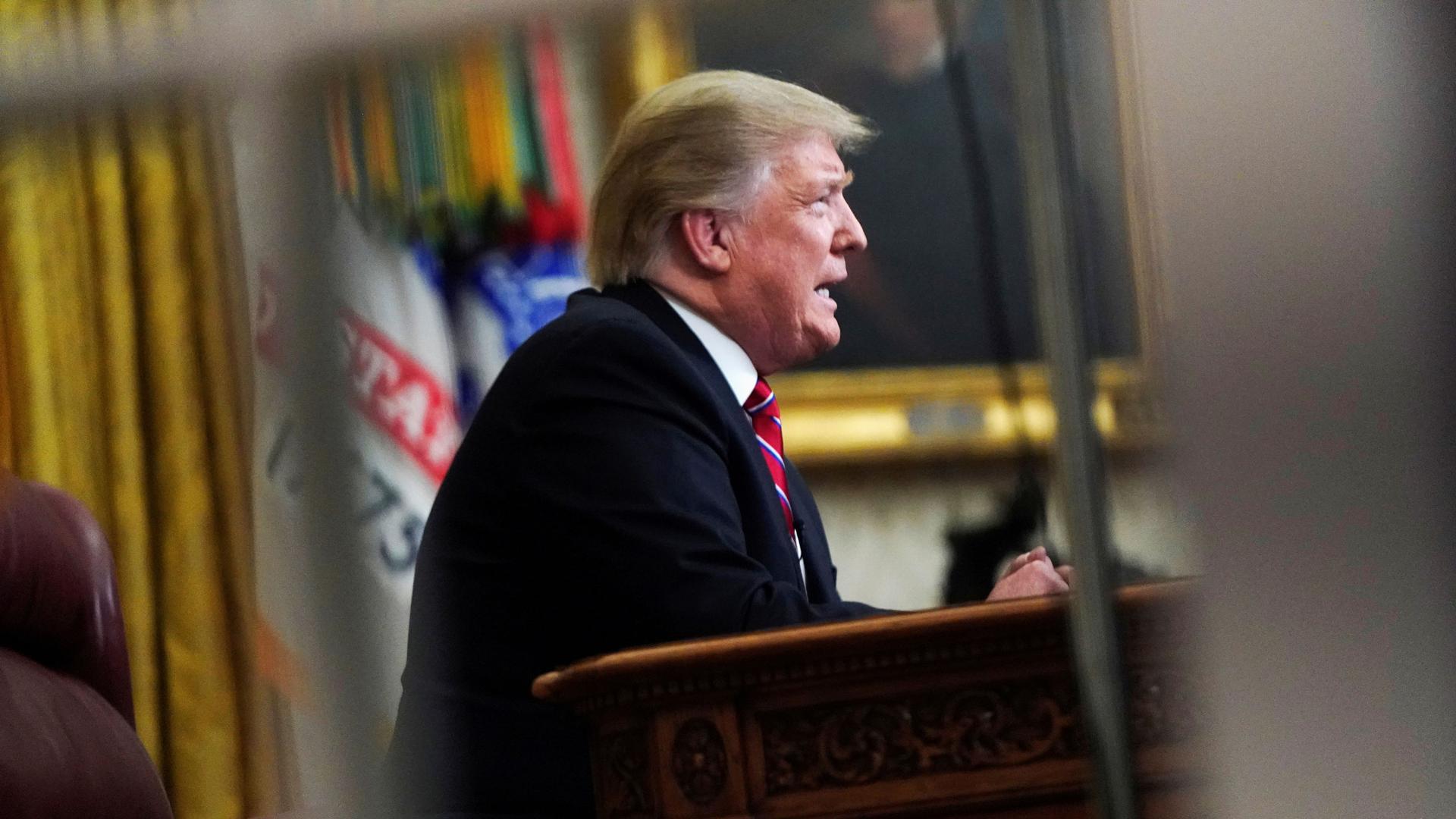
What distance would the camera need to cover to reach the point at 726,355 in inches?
48.3

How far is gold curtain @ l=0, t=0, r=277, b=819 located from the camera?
1.96 m

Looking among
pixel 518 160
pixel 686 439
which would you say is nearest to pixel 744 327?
pixel 686 439

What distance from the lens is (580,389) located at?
3.63 ft

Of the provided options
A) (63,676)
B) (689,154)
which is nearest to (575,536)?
(689,154)

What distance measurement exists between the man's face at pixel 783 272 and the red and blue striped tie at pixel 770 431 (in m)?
0.02

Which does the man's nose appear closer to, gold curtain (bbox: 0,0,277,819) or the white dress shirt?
the white dress shirt

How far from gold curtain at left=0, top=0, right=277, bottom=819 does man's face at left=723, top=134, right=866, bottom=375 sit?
3.07 feet

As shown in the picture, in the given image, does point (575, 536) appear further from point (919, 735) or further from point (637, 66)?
point (637, 66)

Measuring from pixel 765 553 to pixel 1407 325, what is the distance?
882mm

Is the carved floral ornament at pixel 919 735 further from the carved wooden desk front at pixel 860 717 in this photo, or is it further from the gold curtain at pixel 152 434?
the gold curtain at pixel 152 434

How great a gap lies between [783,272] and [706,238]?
0.06m

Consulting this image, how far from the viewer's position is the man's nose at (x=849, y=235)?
133cm

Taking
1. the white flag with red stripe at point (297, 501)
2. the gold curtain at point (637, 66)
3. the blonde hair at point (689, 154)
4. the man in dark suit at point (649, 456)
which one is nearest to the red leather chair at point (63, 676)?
the man in dark suit at point (649, 456)

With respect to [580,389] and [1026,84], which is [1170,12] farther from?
[580,389]
